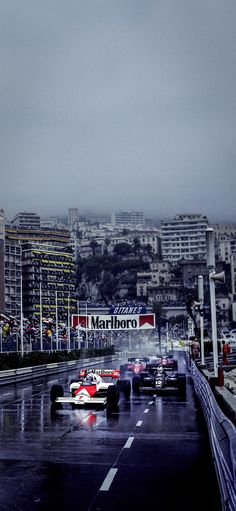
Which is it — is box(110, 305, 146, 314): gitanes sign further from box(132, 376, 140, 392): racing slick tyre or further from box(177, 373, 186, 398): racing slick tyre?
box(177, 373, 186, 398): racing slick tyre

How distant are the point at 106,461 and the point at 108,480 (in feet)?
6.77

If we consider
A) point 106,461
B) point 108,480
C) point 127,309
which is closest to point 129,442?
point 106,461

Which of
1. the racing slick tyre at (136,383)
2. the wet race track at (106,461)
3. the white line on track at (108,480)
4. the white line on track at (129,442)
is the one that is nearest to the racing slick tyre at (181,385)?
the racing slick tyre at (136,383)

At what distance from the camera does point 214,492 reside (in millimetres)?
12109

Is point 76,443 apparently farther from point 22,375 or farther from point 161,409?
point 22,375

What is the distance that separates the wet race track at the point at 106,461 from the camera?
37.6ft

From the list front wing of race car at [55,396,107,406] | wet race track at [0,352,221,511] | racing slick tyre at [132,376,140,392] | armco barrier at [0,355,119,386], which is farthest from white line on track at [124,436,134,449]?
armco barrier at [0,355,119,386]

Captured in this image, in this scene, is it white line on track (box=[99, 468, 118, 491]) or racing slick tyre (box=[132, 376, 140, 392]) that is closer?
white line on track (box=[99, 468, 118, 491])

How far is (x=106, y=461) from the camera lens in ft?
49.1

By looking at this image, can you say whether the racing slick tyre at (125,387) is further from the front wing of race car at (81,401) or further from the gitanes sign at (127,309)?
the gitanes sign at (127,309)

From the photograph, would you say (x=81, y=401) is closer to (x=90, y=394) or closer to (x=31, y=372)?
(x=90, y=394)

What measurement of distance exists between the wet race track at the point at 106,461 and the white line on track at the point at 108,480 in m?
0.02

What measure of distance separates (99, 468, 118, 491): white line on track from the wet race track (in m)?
0.02

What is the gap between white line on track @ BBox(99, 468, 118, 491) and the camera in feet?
40.1
